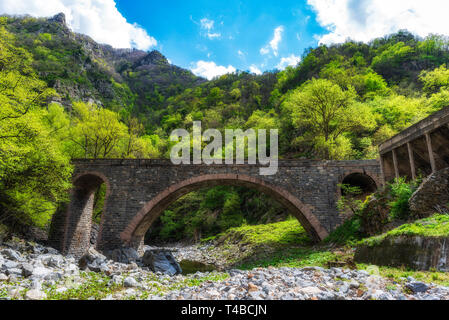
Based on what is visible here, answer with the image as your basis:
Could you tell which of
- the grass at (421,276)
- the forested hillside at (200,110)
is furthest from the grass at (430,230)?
the forested hillside at (200,110)

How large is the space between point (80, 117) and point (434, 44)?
52.1m

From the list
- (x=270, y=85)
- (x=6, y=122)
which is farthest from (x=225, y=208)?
(x=270, y=85)

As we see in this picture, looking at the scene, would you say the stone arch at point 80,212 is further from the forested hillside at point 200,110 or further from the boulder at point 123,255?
the boulder at point 123,255

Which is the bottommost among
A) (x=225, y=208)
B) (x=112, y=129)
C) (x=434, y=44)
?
(x=225, y=208)

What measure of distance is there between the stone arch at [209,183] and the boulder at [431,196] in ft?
22.9

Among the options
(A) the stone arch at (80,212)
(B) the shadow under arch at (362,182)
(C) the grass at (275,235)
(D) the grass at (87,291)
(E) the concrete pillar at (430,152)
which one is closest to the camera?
(D) the grass at (87,291)

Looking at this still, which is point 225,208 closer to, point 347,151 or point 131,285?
point 347,151

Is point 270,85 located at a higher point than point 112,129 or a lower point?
higher

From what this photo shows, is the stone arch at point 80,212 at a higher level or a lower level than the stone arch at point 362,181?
lower

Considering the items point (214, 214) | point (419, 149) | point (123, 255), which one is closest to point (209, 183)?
point (123, 255)

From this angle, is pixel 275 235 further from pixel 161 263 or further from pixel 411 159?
pixel 411 159

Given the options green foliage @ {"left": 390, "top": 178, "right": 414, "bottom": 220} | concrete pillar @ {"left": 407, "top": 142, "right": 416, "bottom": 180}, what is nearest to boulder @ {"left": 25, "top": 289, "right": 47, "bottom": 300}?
green foliage @ {"left": 390, "top": 178, "right": 414, "bottom": 220}

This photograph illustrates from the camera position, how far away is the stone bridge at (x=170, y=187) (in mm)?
14539

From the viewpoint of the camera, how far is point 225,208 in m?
29.6
